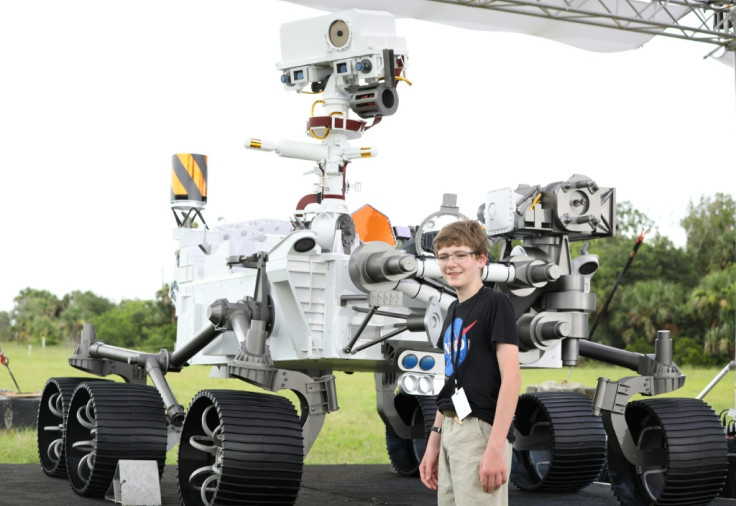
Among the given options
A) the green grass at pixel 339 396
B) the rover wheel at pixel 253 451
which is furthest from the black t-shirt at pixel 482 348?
the green grass at pixel 339 396

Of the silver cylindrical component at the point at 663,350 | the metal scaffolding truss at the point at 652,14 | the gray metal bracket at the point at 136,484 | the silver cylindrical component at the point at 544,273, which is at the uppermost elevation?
the metal scaffolding truss at the point at 652,14

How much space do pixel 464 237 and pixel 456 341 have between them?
0.37m

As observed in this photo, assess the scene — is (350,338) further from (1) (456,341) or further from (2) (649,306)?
(2) (649,306)

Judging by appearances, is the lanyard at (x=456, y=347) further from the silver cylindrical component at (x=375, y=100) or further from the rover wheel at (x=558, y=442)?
the rover wheel at (x=558, y=442)

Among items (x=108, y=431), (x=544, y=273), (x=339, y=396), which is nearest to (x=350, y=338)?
(x=544, y=273)

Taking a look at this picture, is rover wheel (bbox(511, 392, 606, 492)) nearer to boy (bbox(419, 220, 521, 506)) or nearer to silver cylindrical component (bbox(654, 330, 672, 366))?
silver cylindrical component (bbox(654, 330, 672, 366))

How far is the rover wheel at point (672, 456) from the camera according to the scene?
6.16m

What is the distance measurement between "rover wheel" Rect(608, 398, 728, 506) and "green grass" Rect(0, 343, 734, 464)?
3.33 m

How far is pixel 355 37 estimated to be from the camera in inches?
270

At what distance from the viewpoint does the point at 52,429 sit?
8258 millimetres

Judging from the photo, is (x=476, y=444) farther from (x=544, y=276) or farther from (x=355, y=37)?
(x=355, y=37)

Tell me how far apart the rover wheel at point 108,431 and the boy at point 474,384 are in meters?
3.51

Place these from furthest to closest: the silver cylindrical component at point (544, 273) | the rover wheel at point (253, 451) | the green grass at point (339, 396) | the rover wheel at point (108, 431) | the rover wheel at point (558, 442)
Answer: the green grass at point (339, 396), the rover wheel at point (558, 442), the rover wheel at point (108, 431), the silver cylindrical component at point (544, 273), the rover wheel at point (253, 451)

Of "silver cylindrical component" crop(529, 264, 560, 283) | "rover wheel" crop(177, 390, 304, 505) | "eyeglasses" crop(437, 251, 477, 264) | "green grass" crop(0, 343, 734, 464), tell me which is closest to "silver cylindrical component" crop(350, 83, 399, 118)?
"silver cylindrical component" crop(529, 264, 560, 283)
